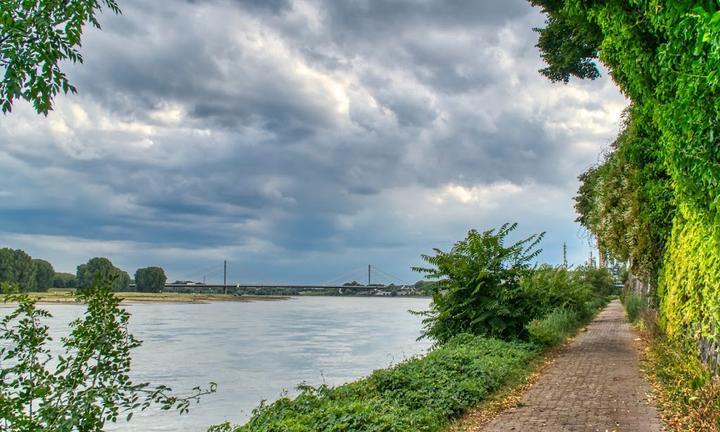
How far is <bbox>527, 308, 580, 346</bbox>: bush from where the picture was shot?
15.8 m

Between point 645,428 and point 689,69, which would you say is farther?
point 645,428

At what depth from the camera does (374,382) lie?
29.8 ft

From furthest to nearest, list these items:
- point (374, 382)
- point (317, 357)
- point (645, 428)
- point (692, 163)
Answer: point (317, 357)
point (374, 382)
point (645, 428)
point (692, 163)

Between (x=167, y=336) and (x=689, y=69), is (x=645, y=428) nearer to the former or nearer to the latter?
(x=689, y=69)

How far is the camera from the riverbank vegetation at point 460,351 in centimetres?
726

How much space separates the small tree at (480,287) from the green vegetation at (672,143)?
10.6 feet

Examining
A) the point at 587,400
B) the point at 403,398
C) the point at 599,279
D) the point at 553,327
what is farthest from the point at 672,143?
the point at 599,279

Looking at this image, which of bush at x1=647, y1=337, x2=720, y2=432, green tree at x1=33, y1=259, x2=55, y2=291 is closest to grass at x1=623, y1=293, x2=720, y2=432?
bush at x1=647, y1=337, x2=720, y2=432

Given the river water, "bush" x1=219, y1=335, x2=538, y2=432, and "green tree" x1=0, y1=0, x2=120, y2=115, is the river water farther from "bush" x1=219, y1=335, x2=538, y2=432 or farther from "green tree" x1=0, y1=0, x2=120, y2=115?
"green tree" x1=0, y1=0, x2=120, y2=115

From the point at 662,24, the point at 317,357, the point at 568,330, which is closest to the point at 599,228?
the point at 568,330

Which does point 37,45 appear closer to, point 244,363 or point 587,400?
point 587,400

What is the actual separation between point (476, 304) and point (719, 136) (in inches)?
389

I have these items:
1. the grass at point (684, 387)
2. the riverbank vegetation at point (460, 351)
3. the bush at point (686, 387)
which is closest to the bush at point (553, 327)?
the riverbank vegetation at point (460, 351)

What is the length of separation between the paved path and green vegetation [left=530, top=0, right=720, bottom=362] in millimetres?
1222
